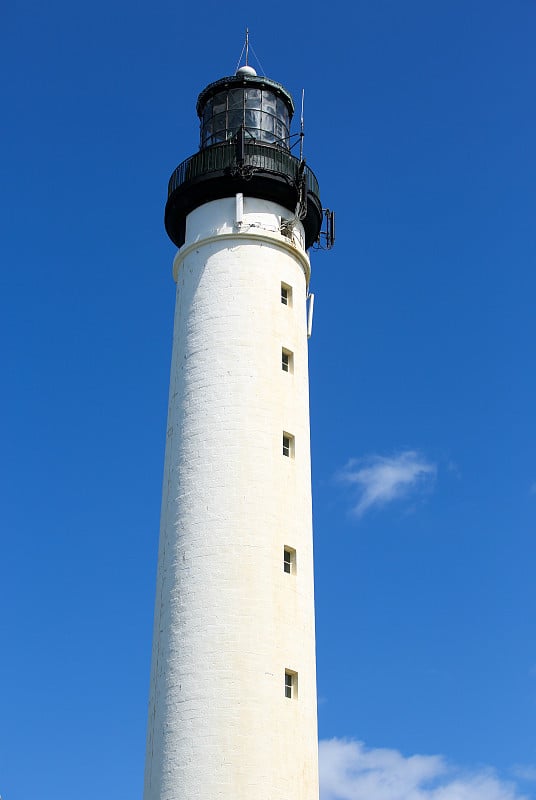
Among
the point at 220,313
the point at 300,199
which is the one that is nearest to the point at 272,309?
the point at 220,313

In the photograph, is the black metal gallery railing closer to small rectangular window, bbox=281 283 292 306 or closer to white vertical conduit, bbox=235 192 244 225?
white vertical conduit, bbox=235 192 244 225

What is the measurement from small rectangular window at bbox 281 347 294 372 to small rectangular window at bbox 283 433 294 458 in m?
2.52

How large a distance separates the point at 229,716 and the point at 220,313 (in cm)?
1334

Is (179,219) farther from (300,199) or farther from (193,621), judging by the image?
(193,621)

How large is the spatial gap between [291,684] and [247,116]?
21217 millimetres

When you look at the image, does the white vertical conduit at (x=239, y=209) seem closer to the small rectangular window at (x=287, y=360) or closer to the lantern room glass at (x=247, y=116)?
the lantern room glass at (x=247, y=116)

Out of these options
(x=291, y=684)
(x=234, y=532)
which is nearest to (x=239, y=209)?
(x=234, y=532)

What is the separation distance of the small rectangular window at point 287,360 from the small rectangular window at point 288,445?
8.28ft

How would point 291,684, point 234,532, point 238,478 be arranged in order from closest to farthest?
point 291,684 → point 234,532 → point 238,478

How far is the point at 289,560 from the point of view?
36.4 metres

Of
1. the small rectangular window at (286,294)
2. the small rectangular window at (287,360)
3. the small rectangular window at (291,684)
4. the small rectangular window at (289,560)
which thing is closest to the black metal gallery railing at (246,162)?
the small rectangular window at (286,294)

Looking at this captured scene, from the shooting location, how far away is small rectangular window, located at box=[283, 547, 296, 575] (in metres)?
36.1

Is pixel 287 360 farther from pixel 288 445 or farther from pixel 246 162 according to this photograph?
pixel 246 162

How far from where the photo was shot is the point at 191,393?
3838 cm
